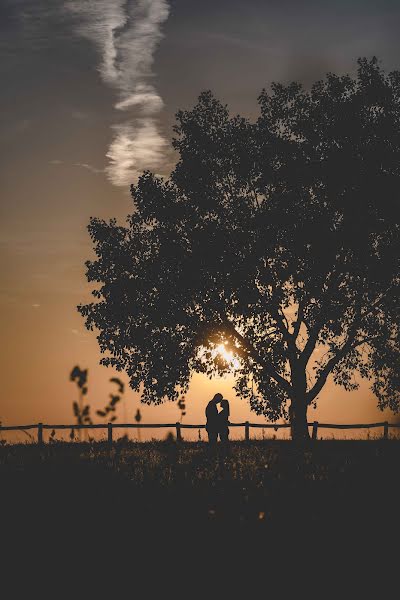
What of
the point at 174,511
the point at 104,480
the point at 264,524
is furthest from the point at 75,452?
the point at 264,524

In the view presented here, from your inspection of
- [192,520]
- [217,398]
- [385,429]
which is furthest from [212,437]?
[192,520]

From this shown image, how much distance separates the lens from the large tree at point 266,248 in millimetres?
27766

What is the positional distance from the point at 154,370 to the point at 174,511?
1974 cm

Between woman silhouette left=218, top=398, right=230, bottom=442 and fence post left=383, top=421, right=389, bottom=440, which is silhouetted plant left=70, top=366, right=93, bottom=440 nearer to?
woman silhouette left=218, top=398, right=230, bottom=442

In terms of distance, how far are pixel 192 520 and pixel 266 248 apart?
1977 centimetres

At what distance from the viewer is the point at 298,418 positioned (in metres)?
29.2

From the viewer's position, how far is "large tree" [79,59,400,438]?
91.1 ft

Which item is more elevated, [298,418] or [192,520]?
[298,418]

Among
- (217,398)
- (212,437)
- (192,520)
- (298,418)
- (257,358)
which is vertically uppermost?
(257,358)

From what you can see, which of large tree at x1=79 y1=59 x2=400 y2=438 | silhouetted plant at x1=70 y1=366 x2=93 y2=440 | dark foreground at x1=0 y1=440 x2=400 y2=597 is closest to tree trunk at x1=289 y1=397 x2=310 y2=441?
large tree at x1=79 y1=59 x2=400 y2=438

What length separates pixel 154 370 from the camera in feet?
94.0

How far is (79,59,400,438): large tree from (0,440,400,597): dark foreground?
15870mm

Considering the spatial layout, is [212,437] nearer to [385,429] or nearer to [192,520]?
[385,429]

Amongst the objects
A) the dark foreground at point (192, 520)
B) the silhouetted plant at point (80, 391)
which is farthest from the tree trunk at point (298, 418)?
the silhouetted plant at point (80, 391)
